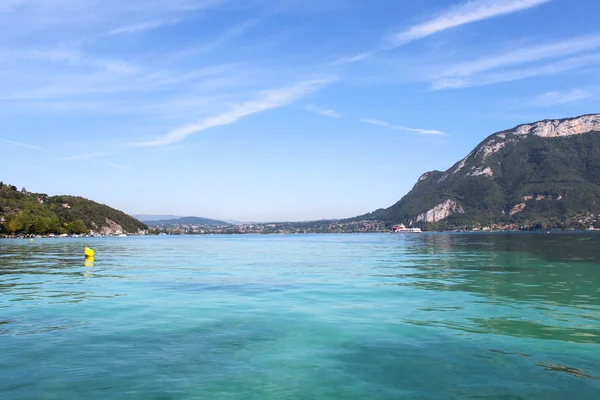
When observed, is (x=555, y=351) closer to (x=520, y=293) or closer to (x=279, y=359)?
(x=279, y=359)

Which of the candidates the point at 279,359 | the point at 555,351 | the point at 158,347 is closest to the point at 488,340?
the point at 555,351

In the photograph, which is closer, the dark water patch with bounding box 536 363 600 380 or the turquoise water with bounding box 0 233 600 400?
the turquoise water with bounding box 0 233 600 400

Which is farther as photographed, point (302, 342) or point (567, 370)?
point (302, 342)

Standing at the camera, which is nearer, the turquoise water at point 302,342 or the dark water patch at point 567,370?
the turquoise water at point 302,342

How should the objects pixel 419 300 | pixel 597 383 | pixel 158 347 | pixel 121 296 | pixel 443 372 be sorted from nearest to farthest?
pixel 597 383
pixel 443 372
pixel 158 347
pixel 419 300
pixel 121 296

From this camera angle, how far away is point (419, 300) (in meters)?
30.1

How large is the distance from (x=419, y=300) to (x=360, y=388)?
17.6 metres

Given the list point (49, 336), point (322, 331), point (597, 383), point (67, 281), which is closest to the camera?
point (597, 383)

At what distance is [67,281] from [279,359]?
107 feet

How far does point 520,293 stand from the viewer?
32.8 meters

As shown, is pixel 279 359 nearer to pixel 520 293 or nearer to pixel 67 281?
pixel 520 293

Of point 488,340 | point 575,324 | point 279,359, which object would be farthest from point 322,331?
point 575,324

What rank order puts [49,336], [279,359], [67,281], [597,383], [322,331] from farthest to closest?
[67,281]
[322,331]
[49,336]
[279,359]
[597,383]

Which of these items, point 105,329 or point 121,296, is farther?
point 121,296
